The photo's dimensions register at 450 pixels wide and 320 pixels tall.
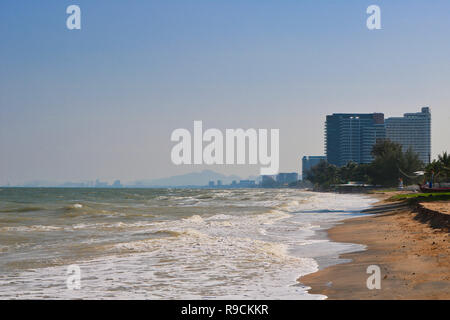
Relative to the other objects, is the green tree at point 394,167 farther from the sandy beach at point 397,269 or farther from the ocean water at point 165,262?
the sandy beach at point 397,269

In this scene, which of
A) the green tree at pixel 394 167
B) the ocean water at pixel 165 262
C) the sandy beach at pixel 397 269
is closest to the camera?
the sandy beach at pixel 397 269

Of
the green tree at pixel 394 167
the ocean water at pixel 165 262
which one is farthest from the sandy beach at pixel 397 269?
the green tree at pixel 394 167

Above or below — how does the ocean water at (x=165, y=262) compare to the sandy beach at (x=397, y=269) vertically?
below

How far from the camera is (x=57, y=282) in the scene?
36.3 ft

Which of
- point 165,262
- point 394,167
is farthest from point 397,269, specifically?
point 394,167

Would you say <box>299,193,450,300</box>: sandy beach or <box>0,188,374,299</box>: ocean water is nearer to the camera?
<box>299,193,450,300</box>: sandy beach

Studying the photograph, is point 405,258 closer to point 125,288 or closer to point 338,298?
point 338,298

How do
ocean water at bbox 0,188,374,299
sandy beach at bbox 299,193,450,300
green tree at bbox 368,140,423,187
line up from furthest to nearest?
1. green tree at bbox 368,140,423,187
2. ocean water at bbox 0,188,374,299
3. sandy beach at bbox 299,193,450,300

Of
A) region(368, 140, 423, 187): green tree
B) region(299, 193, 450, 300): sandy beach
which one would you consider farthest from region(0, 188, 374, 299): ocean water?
region(368, 140, 423, 187): green tree

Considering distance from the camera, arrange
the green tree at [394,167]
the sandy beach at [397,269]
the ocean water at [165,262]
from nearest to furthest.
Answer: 1. the sandy beach at [397,269]
2. the ocean water at [165,262]
3. the green tree at [394,167]

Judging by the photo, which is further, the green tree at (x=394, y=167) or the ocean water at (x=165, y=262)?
the green tree at (x=394, y=167)

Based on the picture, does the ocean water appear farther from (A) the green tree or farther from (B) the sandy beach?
(A) the green tree
